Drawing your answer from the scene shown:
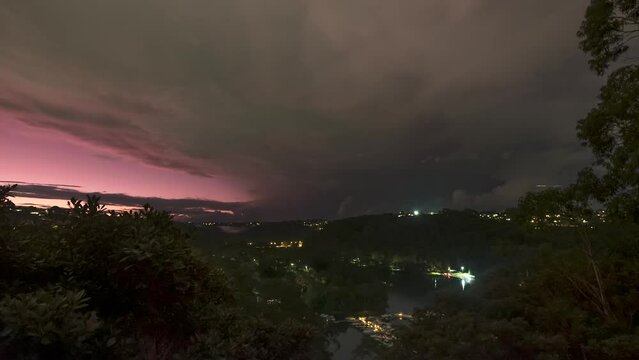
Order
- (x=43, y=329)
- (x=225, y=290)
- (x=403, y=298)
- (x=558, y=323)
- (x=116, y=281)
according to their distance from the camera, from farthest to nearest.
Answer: (x=403, y=298)
(x=558, y=323)
(x=225, y=290)
(x=116, y=281)
(x=43, y=329)

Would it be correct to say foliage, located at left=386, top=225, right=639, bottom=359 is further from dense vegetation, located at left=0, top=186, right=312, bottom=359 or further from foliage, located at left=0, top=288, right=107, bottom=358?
foliage, located at left=0, top=288, right=107, bottom=358

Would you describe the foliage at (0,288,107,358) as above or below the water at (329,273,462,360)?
above

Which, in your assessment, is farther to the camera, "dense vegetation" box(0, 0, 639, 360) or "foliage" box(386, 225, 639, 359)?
"foliage" box(386, 225, 639, 359)

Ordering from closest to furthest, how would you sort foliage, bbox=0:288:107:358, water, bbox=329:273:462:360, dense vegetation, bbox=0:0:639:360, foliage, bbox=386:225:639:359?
foliage, bbox=0:288:107:358 < dense vegetation, bbox=0:0:639:360 < foliage, bbox=386:225:639:359 < water, bbox=329:273:462:360

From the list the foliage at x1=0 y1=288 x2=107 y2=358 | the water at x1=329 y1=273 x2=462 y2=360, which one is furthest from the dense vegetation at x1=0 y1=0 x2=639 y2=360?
the water at x1=329 y1=273 x2=462 y2=360

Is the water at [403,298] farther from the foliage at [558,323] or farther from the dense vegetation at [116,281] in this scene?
the dense vegetation at [116,281]

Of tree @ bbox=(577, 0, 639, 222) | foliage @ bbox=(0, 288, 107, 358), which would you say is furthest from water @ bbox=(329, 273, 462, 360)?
foliage @ bbox=(0, 288, 107, 358)

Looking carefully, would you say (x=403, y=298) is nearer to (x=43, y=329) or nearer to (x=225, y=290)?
(x=225, y=290)

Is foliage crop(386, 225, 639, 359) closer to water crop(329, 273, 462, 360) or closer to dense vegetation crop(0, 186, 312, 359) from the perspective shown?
dense vegetation crop(0, 186, 312, 359)

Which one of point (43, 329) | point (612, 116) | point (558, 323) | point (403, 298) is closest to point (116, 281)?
point (43, 329)

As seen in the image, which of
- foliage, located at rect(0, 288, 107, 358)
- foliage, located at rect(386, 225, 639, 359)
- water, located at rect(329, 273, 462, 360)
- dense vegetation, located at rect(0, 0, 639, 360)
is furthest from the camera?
water, located at rect(329, 273, 462, 360)

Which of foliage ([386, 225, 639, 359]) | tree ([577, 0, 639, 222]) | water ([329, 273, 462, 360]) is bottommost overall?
water ([329, 273, 462, 360])
